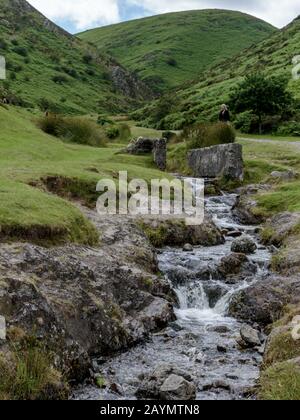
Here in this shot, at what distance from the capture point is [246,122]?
60.6 meters

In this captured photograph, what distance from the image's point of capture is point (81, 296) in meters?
15.0

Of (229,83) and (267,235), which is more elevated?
(229,83)

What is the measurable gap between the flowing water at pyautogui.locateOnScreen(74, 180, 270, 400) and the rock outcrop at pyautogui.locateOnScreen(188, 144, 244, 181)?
13.5 meters

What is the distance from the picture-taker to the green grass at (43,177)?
1691cm

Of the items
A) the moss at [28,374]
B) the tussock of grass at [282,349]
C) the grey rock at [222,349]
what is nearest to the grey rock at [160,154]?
the grey rock at [222,349]

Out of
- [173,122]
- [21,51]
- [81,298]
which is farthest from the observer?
[21,51]

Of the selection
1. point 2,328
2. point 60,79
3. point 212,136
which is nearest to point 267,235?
point 2,328

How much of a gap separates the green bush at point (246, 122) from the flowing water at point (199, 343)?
3824cm

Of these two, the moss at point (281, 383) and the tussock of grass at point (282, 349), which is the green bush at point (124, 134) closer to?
the tussock of grass at point (282, 349)

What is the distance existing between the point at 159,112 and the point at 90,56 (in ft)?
292

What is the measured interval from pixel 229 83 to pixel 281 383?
8948cm

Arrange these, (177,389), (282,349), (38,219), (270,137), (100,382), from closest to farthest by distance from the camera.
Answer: (177,389)
(100,382)
(282,349)
(38,219)
(270,137)

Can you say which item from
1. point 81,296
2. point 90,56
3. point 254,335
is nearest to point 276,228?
point 254,335

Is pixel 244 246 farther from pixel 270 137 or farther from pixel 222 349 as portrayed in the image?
pixel 270 137
